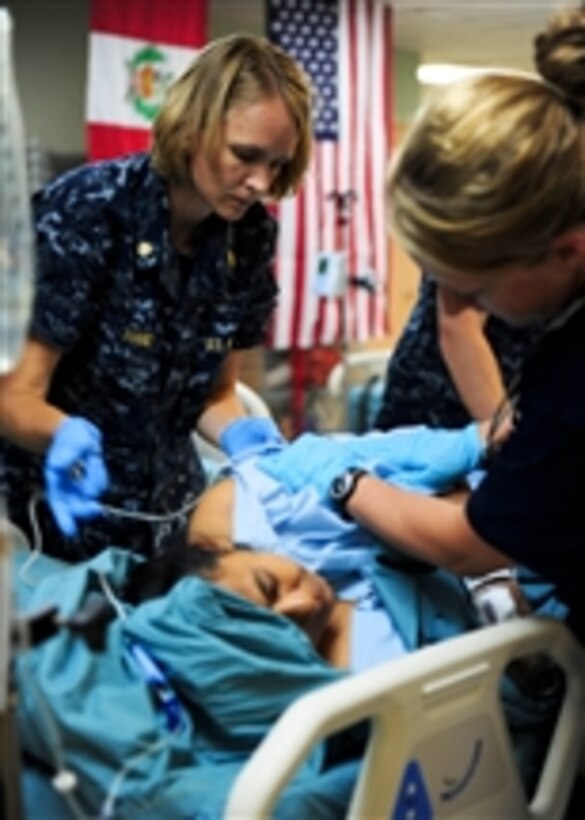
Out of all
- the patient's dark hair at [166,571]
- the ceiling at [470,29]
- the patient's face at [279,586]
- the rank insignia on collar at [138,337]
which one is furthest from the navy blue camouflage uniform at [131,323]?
the ceiling at [470,29]

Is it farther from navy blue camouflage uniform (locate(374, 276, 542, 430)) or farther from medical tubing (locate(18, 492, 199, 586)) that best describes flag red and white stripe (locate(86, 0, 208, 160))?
medical tubing (locate(18, 492, 199, 586))

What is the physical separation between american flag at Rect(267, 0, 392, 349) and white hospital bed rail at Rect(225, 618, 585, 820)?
3870mm

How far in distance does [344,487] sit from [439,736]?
407 mm

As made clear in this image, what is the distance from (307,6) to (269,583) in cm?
407

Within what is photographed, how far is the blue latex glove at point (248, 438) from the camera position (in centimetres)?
196

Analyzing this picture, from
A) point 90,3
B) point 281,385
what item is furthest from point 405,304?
point 90,3

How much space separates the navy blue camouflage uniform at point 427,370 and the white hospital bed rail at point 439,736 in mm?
838

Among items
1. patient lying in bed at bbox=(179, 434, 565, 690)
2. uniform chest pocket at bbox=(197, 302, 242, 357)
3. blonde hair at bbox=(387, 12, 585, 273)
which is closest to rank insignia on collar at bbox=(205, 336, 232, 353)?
uniform chest pocket at bbox=(197, 302, 242, 357)

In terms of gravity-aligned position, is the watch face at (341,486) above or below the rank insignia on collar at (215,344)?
below

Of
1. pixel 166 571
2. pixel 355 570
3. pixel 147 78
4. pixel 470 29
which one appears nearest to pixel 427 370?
pixel 355 570

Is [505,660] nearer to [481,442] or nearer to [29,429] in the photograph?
[481,442]

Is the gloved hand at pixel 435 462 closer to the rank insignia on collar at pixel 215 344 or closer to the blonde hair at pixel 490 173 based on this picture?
the rank insignia on collar at pixel 215 344

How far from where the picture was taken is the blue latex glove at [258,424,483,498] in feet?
5.75

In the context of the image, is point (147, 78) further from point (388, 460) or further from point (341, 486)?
point (341, 486)
